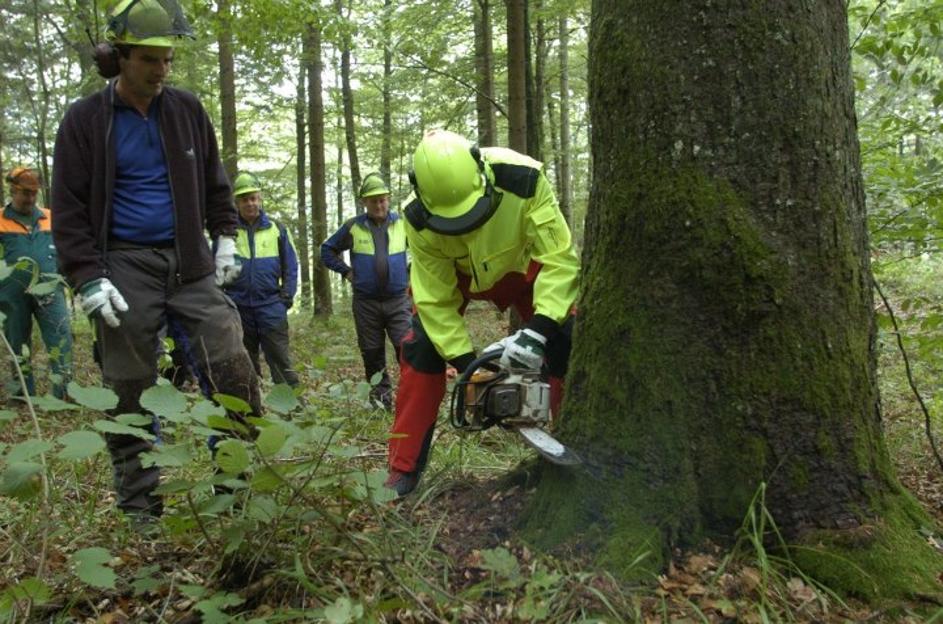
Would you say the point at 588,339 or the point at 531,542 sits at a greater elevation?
the point at 588,339

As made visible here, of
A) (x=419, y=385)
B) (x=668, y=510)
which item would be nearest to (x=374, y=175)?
(x=419, y=385)

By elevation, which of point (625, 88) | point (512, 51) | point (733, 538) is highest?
point (512, 51)

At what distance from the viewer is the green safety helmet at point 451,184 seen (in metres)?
2.77

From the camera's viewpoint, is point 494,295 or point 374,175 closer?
point 494,295

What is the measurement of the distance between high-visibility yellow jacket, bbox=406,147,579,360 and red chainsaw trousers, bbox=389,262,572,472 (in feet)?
0.35

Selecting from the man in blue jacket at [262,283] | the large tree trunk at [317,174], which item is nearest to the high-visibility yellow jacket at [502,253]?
the man in blue jacket at [262,283]

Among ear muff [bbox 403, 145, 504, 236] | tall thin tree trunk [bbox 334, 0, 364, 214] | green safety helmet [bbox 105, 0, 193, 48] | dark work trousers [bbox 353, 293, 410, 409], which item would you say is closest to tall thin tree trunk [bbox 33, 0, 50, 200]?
tall thin tree trunk [bbox 334, 0, 364, 214]

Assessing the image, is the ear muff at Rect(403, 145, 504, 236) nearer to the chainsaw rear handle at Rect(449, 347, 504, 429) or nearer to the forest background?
the chainsaw rear handle at Rect(449, 347, 504, 429)

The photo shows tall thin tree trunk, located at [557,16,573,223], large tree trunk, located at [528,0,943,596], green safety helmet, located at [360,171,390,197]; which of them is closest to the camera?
large tree trunk, located at [528,0,943,596]

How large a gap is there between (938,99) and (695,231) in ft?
6.44

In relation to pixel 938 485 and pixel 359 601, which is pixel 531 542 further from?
pixel 938 485

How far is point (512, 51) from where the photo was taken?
680 centimetres

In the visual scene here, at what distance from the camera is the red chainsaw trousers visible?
Result: 9.89ft

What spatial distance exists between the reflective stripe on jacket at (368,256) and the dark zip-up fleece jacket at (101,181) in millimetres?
3070
